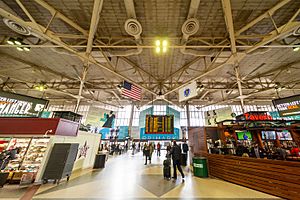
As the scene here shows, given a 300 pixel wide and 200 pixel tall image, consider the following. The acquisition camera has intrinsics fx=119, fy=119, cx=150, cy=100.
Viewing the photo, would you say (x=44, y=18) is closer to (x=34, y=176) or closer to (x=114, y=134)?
(x=34, y=176)

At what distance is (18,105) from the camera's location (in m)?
7.69

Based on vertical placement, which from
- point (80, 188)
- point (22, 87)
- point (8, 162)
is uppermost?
point (22, 87)

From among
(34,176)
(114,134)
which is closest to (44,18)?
(34,176)

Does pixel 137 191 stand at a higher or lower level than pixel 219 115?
lower

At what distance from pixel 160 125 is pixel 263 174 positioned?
649cm

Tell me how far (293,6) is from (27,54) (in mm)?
14961

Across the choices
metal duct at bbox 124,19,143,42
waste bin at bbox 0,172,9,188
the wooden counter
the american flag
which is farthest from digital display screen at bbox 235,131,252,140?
waste bin at bbox 0,172,9,188

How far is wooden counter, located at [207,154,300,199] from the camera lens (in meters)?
3.39

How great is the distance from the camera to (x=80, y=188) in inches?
158

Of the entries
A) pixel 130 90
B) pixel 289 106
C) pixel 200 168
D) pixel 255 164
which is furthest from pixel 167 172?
pixel 289 106

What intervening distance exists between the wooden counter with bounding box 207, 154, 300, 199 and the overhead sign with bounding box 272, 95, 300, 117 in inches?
261

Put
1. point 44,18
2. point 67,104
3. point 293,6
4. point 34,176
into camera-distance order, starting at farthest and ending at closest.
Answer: point 67,104, point 44,18, point 293,6, point 34,176

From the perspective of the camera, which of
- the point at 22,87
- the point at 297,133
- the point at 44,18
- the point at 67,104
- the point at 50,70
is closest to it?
the point at 44,18

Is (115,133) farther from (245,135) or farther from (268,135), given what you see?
(268,135)
